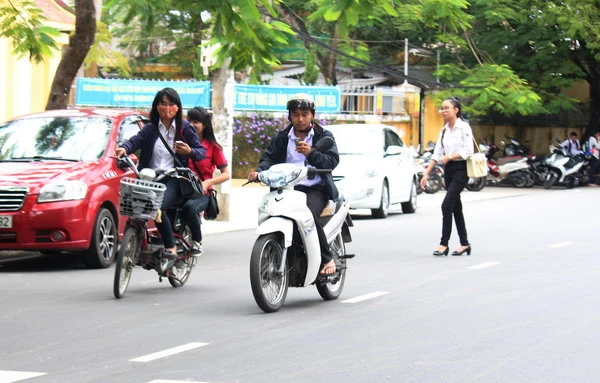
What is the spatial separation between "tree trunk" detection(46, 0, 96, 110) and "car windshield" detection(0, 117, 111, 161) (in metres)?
2.74

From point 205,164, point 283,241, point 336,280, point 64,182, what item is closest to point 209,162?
point 205,164

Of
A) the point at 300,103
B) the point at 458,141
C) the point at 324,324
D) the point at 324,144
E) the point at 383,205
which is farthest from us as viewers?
the point at 383,205

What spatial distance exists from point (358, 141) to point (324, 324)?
1334 centimetres

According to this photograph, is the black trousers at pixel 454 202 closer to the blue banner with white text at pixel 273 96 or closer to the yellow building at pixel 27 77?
the yellow building at pixel 27 77

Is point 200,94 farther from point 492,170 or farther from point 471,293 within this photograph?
point 471,293

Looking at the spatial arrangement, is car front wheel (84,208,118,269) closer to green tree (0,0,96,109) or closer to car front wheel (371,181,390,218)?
green tree (0,0,96,109)

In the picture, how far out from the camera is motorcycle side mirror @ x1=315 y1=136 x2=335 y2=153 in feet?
Result: 32.4

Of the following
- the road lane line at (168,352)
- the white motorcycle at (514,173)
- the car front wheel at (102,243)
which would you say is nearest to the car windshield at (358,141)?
the car front wheel at (102,243)

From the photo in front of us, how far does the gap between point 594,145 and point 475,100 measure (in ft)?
19.9

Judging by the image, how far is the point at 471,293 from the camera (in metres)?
11.2

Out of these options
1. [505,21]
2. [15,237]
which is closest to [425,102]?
[505,21]

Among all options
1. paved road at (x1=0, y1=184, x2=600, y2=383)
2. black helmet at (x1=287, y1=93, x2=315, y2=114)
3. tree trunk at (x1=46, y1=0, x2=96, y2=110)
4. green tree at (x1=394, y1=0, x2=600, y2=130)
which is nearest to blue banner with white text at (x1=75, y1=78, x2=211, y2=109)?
green tree at (x1=394, y1=0, x2=600, y2=130)

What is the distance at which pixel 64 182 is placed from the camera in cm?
1272

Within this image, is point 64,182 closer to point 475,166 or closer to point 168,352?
point 475,166
